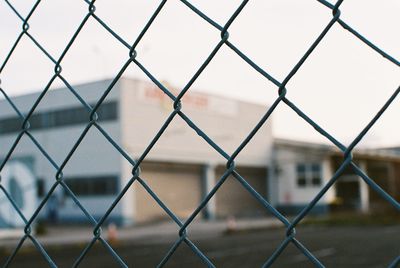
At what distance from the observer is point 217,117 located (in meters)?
32.5

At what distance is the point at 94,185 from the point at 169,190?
3.78 metres

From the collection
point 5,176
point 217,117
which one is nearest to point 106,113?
point 217,117

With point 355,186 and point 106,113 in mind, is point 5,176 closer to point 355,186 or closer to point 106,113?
point 106,113

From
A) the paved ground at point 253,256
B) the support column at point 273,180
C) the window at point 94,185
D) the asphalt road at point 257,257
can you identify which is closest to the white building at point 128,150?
the window at point 94,185

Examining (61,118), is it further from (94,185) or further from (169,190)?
(169,190)

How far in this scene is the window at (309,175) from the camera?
3331 centimetres

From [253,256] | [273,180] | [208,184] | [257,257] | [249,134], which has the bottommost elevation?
[249,134]

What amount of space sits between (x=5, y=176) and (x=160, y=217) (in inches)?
461

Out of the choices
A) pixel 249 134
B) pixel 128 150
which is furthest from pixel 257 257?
pixel 128 150

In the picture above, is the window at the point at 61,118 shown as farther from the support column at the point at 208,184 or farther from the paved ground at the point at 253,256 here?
the paved ground at the point at 253,256

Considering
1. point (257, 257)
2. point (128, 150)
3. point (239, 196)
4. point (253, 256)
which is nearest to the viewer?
point (257, 257)

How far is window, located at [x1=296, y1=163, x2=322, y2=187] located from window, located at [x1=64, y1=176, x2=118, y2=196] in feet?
39.8

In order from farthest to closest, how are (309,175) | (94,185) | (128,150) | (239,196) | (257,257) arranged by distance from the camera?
(239,196) < (309,175) < (94,185) < (128,150) < (257,257)

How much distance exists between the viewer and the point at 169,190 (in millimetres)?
28938
